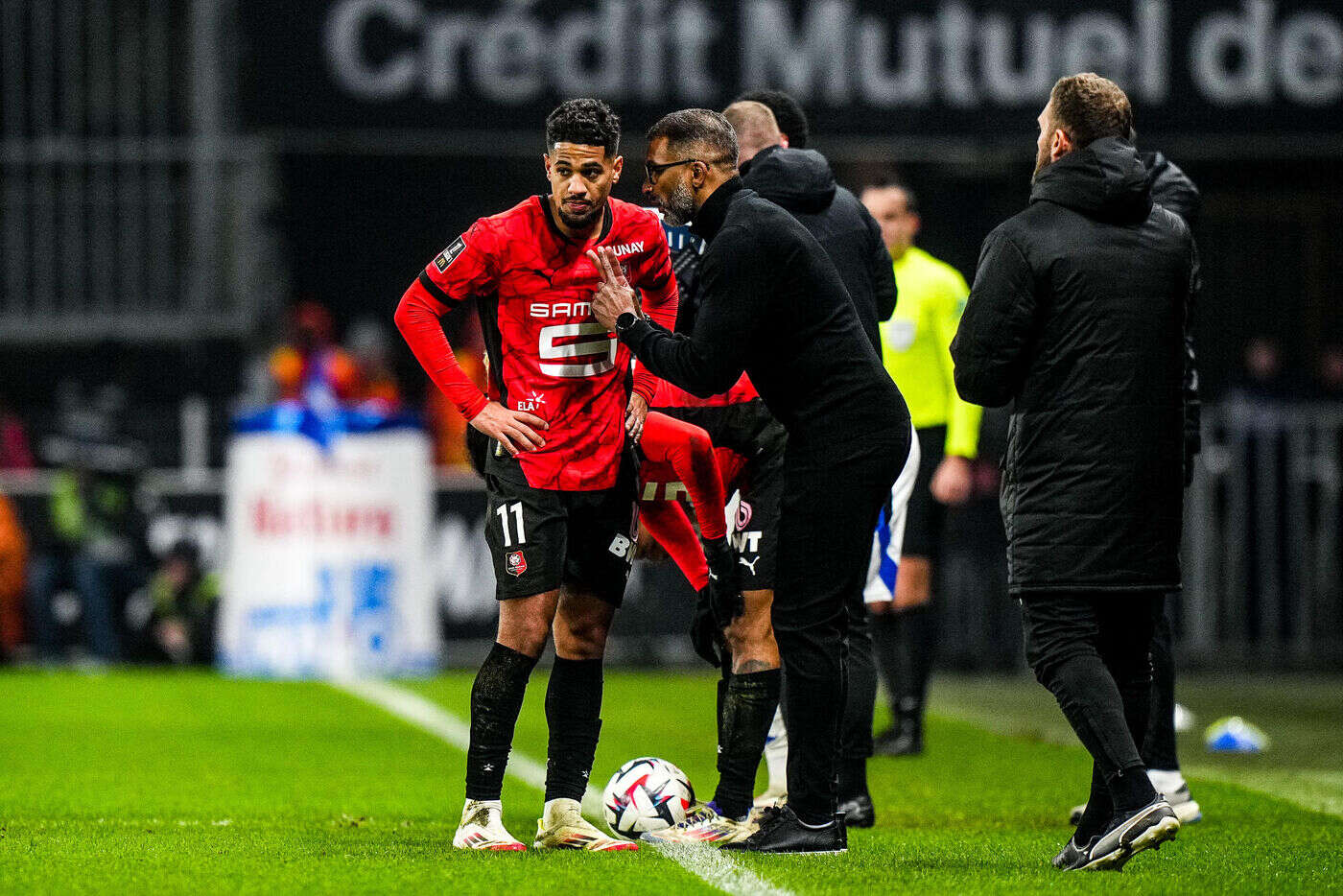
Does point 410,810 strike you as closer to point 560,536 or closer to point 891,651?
point 560,536

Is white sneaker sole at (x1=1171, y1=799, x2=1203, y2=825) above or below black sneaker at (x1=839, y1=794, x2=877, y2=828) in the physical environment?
below

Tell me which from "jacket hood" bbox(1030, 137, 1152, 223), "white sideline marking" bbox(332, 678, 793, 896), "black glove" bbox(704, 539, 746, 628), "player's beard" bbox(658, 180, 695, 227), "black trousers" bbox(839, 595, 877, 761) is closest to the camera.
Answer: "white sideline marking" bbox(332, 678, 793, 896)

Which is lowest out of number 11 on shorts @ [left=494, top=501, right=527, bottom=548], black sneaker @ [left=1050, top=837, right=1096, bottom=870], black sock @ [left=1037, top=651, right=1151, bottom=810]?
black sneaker @ [left=1050, top=837, right=1096, bottom=870]

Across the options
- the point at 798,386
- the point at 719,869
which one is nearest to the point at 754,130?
the point at 798,386

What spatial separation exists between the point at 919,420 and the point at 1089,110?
3.42 metres

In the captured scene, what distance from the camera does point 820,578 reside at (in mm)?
5891

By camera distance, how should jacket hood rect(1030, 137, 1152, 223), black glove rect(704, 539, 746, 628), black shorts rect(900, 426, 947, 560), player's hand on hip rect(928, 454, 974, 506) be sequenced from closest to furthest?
jacket hood rect(1030, 137, 1152, 223), black glove rect(704, 539, 746, 628), black shorts rect(900, 426, 947, 560), player's hand on hip rect(928, 454, 974, 506)

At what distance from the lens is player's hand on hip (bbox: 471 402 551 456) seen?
19.9 ft

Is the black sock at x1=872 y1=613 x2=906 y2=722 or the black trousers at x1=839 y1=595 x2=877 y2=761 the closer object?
the black trousers at x1=839 y1=595 x2=877 y2=761

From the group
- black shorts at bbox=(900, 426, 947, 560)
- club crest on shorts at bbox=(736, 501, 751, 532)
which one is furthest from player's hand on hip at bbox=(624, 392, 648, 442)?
black shorts at bbox=(900, 426, 947, 560)

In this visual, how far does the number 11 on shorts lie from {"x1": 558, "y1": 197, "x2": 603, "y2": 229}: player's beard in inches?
31.5

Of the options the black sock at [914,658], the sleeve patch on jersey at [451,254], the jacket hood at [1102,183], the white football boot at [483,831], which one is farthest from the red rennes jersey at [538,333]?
the black sock at [914,658]

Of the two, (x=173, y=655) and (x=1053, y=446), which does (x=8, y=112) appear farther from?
(x=1053, y=446)

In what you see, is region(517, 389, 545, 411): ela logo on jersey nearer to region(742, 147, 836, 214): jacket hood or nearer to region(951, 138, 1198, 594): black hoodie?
region(742, 147, 836, 214): jacket hood
